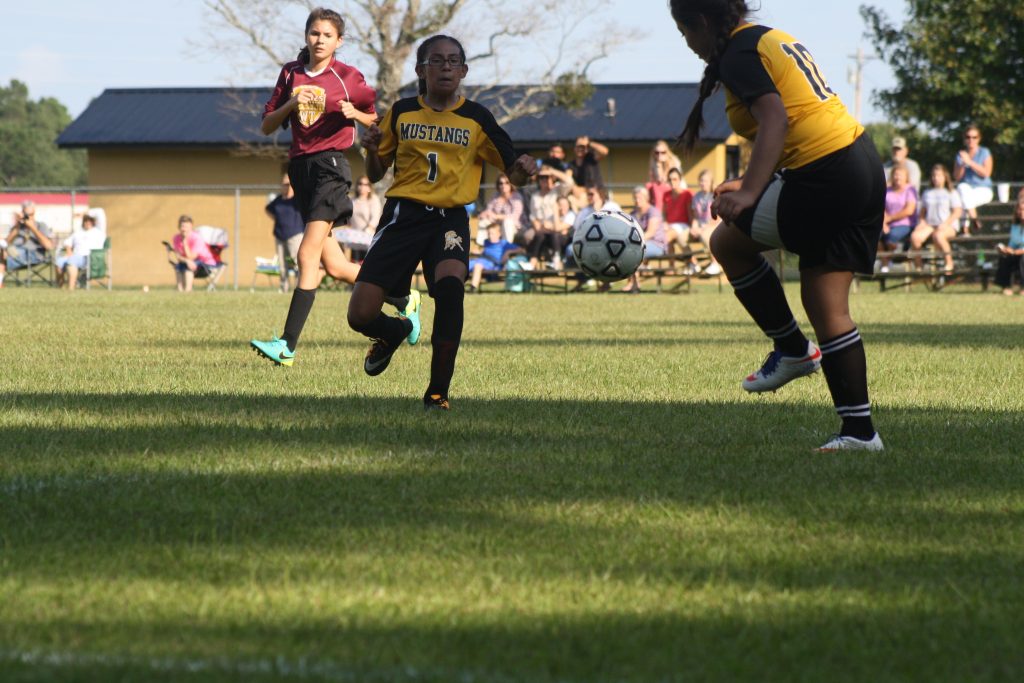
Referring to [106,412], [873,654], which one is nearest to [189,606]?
[873,654]

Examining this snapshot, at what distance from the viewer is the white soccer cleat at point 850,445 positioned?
5625 mm

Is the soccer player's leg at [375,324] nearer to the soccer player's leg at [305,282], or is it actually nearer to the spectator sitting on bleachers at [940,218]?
the soccer player's leg at [305,282]

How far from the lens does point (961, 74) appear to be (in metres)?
40.7

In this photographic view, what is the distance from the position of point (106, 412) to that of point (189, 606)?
3664mm

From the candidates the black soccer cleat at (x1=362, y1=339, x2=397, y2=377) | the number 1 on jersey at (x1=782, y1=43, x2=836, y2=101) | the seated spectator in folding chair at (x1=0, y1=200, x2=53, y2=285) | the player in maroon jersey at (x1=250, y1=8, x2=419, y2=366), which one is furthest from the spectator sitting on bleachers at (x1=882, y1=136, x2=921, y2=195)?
the number 1 on jersey at (x1=782, y1=43, x2=836, y2=101)

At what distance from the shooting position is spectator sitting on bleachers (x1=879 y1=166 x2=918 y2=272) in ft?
79.0

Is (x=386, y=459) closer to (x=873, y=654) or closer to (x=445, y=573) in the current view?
(x=445, y=573)

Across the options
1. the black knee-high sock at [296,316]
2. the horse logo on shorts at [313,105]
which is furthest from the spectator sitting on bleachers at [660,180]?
the horse logo on shorts at [313,105]

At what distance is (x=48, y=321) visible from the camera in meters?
14.5

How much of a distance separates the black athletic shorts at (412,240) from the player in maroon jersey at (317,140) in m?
2.04

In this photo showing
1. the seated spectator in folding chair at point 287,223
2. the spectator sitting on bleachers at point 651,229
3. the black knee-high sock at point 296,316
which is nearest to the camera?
the black knee-high sock at point 296,316

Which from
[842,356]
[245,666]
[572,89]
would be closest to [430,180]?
[842,356]

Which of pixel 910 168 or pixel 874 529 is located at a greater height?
pixel 910 168

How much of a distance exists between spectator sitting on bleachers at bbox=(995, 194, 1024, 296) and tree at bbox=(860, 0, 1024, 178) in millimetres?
17881
